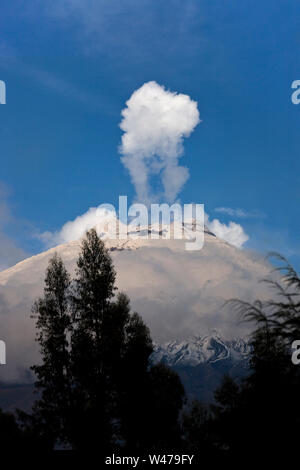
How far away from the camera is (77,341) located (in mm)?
30281

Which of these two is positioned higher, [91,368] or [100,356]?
[100,356]

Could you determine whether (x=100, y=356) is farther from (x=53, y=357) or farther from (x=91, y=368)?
(x=53, y=357)

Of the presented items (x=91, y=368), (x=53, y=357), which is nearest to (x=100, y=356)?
(x=91, y=368)

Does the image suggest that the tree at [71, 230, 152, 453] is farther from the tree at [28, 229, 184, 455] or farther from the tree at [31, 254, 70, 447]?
the tree at [31, 254, 70, 447]

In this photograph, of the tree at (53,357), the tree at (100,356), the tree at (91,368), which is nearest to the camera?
the tree at (100,356)

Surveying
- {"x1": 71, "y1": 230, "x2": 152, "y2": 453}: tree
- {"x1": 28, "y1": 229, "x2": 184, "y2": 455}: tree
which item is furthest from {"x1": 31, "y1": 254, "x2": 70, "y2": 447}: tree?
{"x1": 71, "y1": 230, "x2": 152, "y2": 453}: tree

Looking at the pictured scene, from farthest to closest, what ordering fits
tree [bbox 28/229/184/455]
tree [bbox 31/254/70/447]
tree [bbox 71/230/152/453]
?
tree [bbox 31/254/70/447] < tree [bbox 28/229/184/455] < tree [bbox 71/230/152/453]

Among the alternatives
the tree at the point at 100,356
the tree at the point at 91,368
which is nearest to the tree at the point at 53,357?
the tree at the point at 91,368

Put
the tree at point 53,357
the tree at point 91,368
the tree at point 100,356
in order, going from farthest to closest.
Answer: the tree at point 53,357
the tree at point 91,368
the tree at point 100,356

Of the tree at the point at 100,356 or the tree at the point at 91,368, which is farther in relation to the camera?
the tree at the point at 91,368

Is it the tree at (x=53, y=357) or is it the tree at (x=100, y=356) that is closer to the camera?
the tree at (x=100, y=356)

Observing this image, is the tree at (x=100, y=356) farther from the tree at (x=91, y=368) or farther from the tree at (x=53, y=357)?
the tree at (x=53, y=357)
